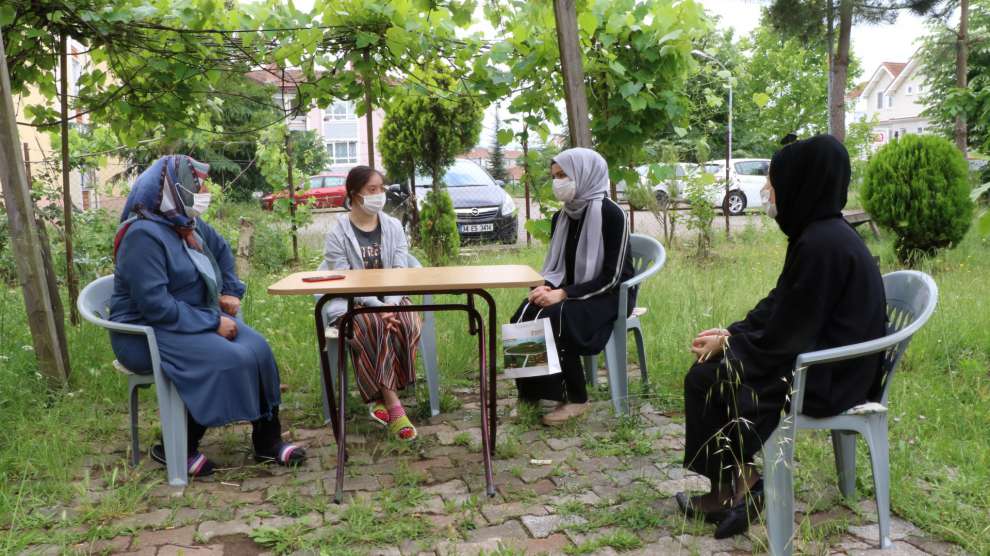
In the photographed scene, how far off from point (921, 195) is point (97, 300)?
8258mm

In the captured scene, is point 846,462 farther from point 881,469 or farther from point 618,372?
point 618,372

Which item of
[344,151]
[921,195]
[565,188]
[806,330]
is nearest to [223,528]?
[806,330]

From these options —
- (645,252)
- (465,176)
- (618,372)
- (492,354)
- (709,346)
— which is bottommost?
(618,372)

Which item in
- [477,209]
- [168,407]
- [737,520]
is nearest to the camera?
[737,520]

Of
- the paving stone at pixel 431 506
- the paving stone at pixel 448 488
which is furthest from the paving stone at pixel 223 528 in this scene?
the paving stone at pixel 448 488

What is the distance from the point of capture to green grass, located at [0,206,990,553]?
3.16m

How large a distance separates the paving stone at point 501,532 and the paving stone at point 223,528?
838 mm

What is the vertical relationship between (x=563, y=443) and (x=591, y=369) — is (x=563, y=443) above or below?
below

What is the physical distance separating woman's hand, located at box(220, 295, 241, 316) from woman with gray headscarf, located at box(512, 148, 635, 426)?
1.46 meters

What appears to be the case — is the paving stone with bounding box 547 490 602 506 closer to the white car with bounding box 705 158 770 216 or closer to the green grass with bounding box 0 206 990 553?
the green grass with bounding box 0 206 990 553

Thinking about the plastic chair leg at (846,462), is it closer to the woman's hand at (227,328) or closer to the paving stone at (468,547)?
the paving stone at (468,547)

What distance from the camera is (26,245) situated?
4.61 m

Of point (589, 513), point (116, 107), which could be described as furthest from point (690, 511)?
point (116, 107)

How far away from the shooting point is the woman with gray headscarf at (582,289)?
170 inches
